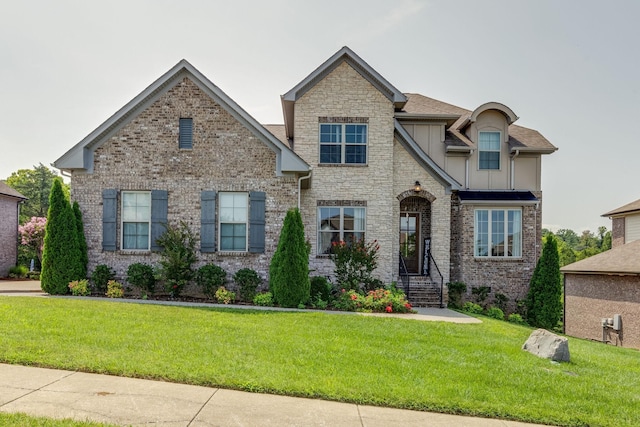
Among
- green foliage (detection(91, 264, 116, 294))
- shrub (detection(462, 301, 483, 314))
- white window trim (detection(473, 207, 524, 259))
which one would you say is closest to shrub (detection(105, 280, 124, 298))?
Answer: green foliage (detection(91, 264, 116, 294))

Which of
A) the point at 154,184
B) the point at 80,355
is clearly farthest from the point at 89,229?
the point at 80,355

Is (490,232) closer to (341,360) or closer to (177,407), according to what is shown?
(341,360)

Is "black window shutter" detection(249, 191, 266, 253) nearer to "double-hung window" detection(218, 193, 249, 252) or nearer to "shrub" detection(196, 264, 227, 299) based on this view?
"double-hung window" detection(218, 193, 249, 252)

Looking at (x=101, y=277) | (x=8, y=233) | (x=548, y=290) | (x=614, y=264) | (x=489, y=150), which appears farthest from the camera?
(x=8, y=233)

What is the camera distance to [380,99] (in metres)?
15.3

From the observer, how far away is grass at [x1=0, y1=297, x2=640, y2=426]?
522 cm

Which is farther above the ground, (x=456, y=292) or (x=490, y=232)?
(x=490, y=232)

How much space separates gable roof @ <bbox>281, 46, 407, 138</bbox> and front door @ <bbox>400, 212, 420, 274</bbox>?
13.6 feet

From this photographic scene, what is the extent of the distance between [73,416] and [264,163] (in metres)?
10.1

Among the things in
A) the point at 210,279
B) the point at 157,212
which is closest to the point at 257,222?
the point at 210,279

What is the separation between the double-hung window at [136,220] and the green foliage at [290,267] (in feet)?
13.2

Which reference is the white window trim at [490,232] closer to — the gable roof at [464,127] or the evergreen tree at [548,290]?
the evergreen tree at [548,290]

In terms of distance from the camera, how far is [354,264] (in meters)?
13.8

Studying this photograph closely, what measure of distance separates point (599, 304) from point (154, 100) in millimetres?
15518
